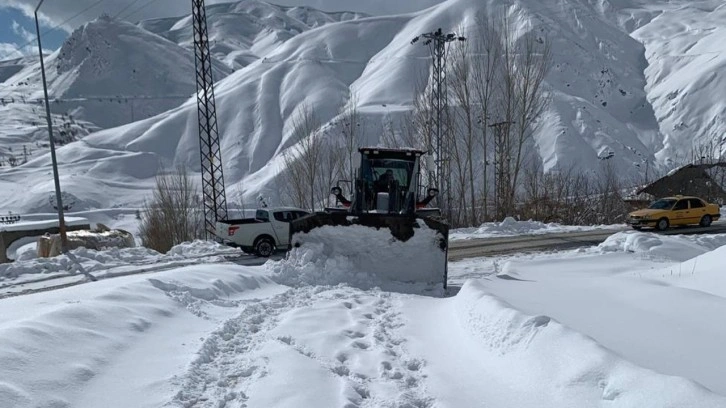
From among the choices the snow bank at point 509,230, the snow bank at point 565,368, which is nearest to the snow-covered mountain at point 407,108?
the snow bank at point 509,230

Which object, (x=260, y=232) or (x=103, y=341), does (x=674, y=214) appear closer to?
(x=260, y=232)

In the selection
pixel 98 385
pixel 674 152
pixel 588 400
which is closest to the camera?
pixel 588 400

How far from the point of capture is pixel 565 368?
4.40m

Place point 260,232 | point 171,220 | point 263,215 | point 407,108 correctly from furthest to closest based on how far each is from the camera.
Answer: point 407,108 → point 171,220 → point 263,215 → point 260,232

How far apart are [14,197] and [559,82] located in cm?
13800

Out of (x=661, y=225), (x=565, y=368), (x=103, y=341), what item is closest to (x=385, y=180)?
(x=103, y=341)

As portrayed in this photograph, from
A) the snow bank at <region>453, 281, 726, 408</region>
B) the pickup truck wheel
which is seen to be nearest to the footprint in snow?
the snow bank at <region>453, 281, 726, 408</region>

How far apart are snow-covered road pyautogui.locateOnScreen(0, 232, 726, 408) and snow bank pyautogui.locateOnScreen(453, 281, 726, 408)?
0.01 m

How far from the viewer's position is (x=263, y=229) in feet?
56.4

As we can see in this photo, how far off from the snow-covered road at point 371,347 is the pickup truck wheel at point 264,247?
8067 millimetres

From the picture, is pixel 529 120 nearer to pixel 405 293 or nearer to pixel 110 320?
pixel 405 293

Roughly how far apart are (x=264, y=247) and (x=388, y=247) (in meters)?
7.21

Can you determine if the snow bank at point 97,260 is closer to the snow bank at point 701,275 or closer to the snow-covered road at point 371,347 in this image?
the snow-covered road at point 371,347

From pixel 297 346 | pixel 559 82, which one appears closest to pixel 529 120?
pixel 297 346
